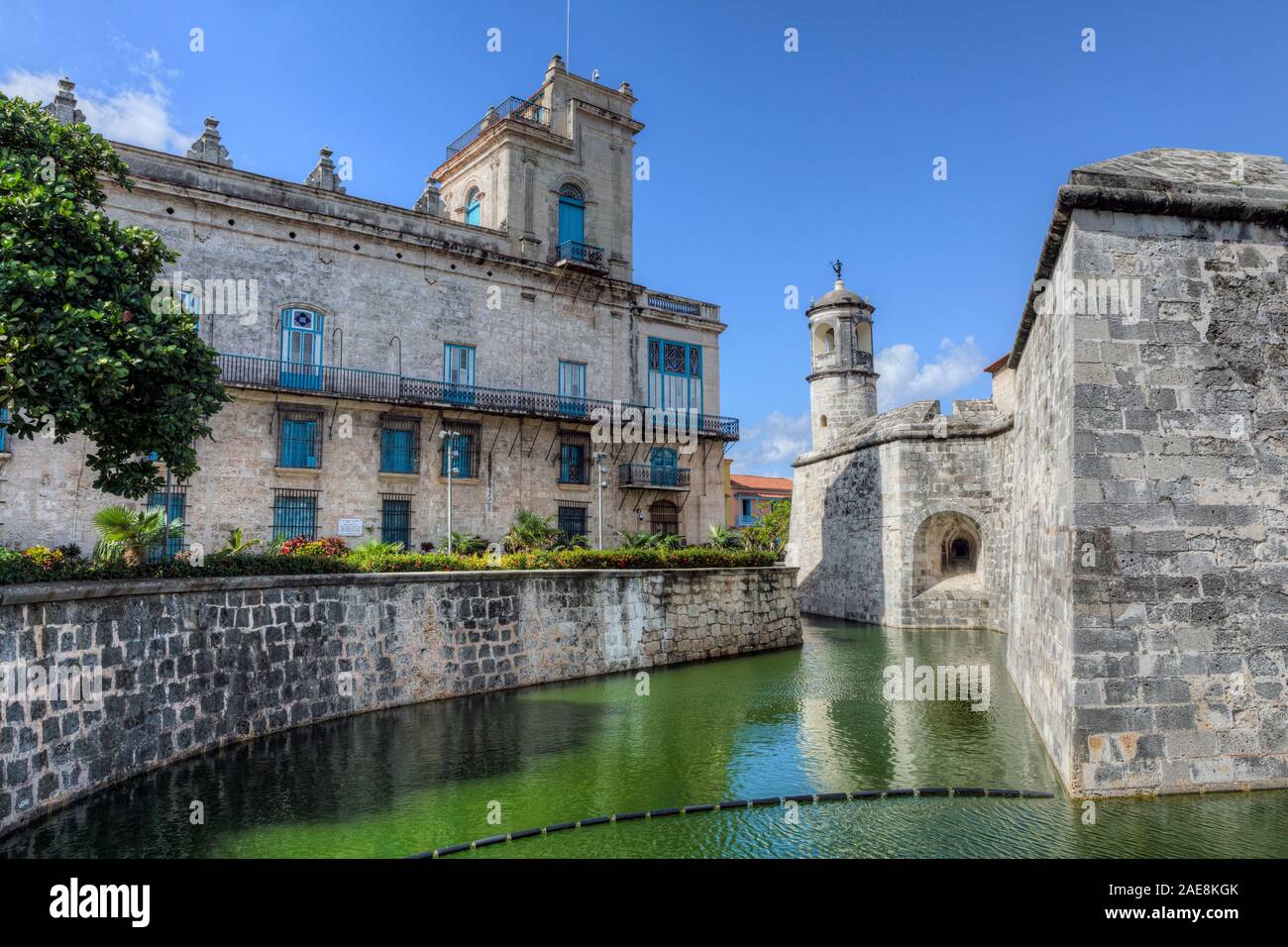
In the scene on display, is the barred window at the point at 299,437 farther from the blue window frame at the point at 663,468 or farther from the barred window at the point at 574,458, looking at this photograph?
the blue window frame at the point at 663,468

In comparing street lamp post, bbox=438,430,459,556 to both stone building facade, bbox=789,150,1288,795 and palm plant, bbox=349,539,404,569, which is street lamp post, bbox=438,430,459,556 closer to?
palm plant, bbox=349,539,404,569

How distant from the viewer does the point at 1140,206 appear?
25.6 feet

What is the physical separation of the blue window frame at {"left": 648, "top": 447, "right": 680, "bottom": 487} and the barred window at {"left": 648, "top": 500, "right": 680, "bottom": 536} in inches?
30.3

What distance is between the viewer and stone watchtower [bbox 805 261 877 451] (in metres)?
29.7

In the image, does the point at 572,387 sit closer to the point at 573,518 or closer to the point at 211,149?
the point at 573,518

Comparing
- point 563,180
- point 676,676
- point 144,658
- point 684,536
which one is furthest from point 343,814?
point 563,180

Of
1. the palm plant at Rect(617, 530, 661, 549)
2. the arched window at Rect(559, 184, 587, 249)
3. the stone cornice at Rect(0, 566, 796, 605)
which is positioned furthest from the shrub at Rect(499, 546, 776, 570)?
the arched window at Rect(559, 184, 587, 249)

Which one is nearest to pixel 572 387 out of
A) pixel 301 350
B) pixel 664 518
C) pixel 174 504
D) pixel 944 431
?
pixel 664 518

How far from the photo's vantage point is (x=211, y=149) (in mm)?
19453

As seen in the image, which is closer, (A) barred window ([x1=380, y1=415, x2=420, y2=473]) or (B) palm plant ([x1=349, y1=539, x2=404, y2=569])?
(B) palm plant ([x1=349, y1=539, x2=404, y2=569])

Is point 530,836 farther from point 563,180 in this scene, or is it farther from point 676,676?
point 563,180

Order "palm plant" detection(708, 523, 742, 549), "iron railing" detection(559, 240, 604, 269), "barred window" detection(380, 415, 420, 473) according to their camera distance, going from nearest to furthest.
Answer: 1. "barred window" detection(380, 415, 420, 473)
2. "palm plant" detection(708, 523, 742, 549)
3. "iron railing" detection(559, 240, 604, 269)

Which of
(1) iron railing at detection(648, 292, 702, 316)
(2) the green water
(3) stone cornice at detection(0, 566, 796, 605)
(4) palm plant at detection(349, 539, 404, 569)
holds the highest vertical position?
(1) iron railing at detection(648, 292, 702, 316)

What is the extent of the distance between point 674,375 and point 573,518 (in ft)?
20.2
